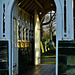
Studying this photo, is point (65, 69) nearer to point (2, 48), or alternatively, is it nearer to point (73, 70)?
point (73, 70)

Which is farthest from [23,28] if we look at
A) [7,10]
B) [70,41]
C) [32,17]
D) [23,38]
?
[70,41]

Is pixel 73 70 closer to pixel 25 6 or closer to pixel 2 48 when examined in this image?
pixel 2 48

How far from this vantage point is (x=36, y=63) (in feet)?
44.4

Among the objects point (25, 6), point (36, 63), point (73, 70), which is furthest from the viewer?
point (36, 63)

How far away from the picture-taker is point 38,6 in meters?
13.3

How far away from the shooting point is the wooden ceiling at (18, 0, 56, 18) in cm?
1156

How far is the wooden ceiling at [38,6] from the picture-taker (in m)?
11.6

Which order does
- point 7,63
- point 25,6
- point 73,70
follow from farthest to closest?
point 25,6 → point 7,63 → point 73,70

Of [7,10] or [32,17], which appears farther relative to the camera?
[32,17]

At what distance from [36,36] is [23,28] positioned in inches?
89.0

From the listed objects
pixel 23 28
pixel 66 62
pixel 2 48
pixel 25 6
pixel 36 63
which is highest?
pixel 25 6

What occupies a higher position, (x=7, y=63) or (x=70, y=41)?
(x=70, y=41)

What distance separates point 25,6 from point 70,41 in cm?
565

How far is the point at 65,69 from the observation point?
21.2 feet
